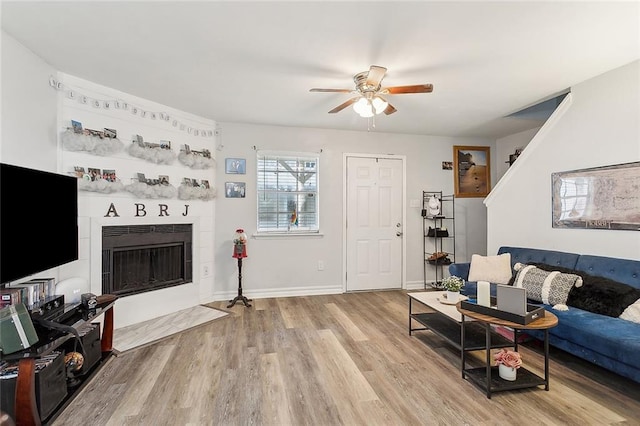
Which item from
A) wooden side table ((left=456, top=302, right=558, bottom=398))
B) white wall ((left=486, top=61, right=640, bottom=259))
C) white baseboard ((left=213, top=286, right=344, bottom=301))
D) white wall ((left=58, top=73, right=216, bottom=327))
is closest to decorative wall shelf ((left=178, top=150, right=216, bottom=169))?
white wall ((left=58, top=73, right=216, bottom=327))

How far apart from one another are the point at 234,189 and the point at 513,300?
3.61m

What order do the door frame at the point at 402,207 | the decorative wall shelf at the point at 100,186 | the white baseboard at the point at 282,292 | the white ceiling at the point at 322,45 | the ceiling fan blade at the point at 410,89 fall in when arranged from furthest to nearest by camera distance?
1. the door frame at the point at 402,207
2. the white baseboard at the point at 282,292
3. the decorative wall shelf at the point at 100,186
4. the ceiling fan blade at the point at 410,89
5. the white ceiling at the point at 322,45

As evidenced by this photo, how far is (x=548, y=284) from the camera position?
2.88 metres

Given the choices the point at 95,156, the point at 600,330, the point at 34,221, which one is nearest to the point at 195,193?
the point at 95,156

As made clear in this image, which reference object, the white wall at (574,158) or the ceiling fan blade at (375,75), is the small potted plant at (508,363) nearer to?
the white wall at (574,158)

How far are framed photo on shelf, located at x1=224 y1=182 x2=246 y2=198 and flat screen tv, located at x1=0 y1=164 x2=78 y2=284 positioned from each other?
1.99m

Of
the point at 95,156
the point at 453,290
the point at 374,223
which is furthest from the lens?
the point at 374,223

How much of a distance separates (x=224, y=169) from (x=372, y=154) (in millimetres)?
2314

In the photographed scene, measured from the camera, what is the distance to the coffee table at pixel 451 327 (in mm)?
2469

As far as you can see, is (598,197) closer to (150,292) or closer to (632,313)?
(632,313)

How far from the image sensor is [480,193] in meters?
5.43

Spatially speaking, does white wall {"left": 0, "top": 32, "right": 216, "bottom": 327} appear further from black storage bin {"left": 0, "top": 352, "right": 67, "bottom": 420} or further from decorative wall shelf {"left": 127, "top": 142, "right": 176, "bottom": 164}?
black storage bin {"left": 0, "top": 352, "right": 67, "bottom": 420}

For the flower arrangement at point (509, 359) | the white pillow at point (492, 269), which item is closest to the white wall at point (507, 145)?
the white pillow at point (492, 269)

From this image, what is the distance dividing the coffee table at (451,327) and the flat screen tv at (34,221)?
10.1ft
